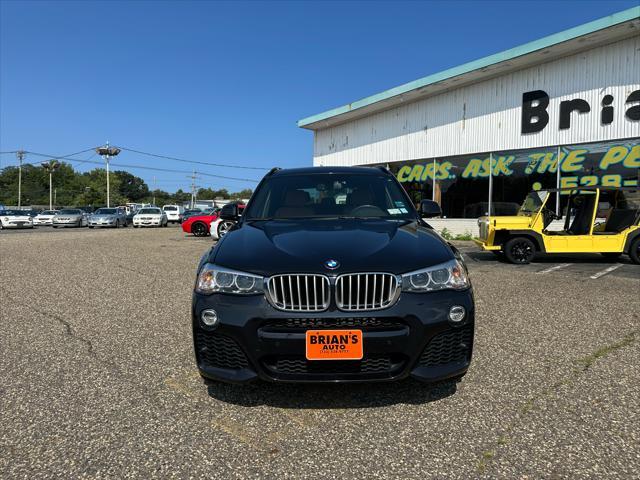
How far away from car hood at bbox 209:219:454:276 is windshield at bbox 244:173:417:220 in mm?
424

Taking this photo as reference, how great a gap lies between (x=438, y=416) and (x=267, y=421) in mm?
1013

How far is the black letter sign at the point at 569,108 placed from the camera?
13.5m

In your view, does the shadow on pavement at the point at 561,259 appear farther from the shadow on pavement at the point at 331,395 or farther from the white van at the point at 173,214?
the white van at the point at 173,214

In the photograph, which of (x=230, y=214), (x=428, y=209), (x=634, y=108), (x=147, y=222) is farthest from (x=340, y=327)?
(x=147, y=222)

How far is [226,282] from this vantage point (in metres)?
2.65

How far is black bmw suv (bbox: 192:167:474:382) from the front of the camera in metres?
2.47

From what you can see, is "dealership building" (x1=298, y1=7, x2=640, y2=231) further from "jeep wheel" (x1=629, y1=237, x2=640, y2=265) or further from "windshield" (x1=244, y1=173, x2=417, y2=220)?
"windshield" (x1=244, y1=173, x2=417, y2=220)

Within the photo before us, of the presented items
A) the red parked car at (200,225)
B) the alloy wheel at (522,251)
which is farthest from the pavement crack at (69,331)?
the red parked car at (200,225)

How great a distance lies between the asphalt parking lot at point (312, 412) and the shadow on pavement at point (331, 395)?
13mm

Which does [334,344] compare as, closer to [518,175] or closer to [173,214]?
[518,175]

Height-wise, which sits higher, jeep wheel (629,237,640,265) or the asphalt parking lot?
jeep wheel (629,237,640,265)

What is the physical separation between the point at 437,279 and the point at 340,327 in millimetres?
644

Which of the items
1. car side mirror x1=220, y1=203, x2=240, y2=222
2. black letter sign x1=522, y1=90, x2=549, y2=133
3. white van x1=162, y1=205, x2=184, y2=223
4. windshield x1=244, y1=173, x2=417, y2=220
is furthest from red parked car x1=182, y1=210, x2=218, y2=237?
white van x1=162, y1=205, x2=184, y2=223

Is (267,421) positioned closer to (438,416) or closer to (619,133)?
(438,416)
